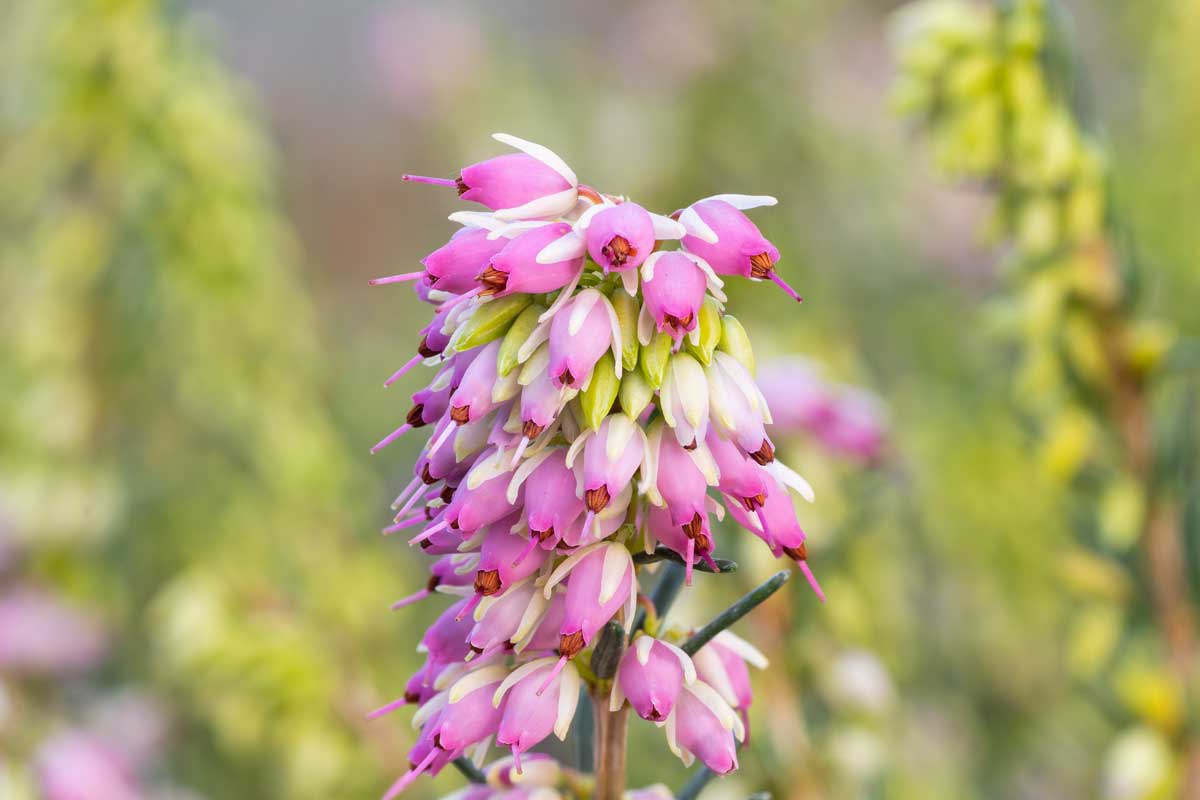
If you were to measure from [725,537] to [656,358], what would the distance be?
70cm

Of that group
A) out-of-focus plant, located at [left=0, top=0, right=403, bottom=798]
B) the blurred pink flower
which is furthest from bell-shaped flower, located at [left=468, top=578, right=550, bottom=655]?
the blurred pink flower

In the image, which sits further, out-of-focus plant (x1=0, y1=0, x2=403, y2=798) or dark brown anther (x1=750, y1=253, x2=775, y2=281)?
out-of-focus plant (x1=0, y1=0, x2=403, y2=798)

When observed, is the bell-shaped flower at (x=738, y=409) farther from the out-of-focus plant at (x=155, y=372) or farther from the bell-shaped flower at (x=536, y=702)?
the out-of-focus plant at (x=155, y=372)

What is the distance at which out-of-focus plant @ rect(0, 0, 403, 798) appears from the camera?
5.82 ft

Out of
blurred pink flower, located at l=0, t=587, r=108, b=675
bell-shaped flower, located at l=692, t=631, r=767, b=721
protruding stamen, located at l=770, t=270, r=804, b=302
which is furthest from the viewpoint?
blurred pink flower, located at l=0, t=587, r=108, b=675

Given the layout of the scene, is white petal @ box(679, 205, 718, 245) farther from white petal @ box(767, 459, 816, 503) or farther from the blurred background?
the blurred background

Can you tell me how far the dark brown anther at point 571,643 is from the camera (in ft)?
1.70

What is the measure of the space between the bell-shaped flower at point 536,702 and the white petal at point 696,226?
194mm

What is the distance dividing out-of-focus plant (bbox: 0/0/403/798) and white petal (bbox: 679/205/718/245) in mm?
1289

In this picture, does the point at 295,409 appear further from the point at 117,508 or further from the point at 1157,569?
the point at 1157,569

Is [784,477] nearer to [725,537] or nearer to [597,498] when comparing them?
[597,498]

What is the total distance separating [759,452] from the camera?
0.52 meters

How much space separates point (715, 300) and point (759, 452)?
0.24ft

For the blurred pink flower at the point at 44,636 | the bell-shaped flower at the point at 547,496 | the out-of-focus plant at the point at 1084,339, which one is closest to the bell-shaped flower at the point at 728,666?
the bell-shaped flower at the point at 547,496
